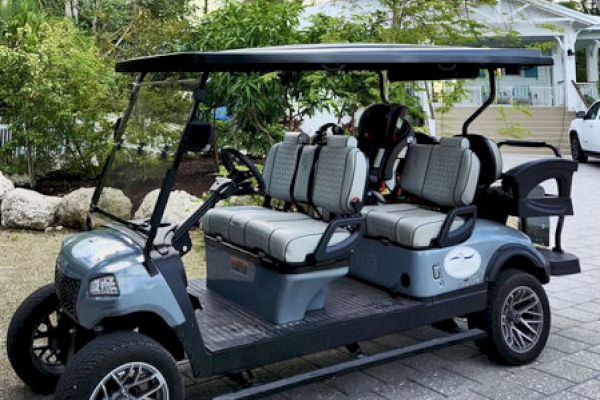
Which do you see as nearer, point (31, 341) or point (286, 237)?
point (286, 237)

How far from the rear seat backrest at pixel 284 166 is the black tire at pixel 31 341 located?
1518 millimetres

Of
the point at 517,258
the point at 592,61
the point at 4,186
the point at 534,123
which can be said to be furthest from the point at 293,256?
the point at 592,61

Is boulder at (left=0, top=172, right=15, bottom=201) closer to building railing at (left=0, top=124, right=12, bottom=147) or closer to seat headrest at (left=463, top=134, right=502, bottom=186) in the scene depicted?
building railing at (left=0, top=124, right=12, bottom=147)

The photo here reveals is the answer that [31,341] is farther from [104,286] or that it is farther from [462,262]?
[462,262]

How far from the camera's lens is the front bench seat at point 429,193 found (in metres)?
3.79

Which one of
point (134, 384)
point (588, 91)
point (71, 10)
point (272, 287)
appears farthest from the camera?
point (588, 91)

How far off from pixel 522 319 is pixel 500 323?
211 mm

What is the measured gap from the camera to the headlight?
2861 mm

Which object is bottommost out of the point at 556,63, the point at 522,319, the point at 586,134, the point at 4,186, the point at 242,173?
the point at 522,319

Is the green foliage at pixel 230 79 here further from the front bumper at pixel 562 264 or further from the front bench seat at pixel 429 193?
the front bumper at pixel 562 264

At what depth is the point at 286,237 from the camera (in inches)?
132

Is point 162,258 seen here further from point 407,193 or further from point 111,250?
point 407,193

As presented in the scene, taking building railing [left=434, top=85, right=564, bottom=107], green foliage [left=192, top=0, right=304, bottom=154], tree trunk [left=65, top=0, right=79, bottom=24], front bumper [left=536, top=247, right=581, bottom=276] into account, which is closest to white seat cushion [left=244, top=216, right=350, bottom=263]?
front bumper [left=536, top=247, right=581, bottom=276]

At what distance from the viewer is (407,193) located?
457cm
